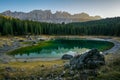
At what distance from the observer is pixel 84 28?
19312cm

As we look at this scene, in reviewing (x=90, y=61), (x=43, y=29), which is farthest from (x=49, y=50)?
(x=43, y=29)

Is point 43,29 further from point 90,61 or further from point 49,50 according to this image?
point 90,61

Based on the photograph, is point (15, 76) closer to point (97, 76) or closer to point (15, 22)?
point (97, 76)

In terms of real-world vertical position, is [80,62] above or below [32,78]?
above

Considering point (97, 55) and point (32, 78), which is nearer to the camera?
point (32, 78)

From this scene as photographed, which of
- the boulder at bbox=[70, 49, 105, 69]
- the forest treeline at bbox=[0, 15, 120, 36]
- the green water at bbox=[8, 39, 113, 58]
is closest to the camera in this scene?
the boulder at bbox=[70, 49, 105, 69]

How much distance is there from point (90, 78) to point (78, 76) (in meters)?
1.60

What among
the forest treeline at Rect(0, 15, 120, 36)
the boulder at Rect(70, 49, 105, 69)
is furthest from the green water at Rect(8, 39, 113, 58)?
the boulder at Rect(70, 49, 105, 69)

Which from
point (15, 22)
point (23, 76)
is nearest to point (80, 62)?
point (23, 76)

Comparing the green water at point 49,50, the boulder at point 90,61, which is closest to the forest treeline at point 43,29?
the green water at point 49,50

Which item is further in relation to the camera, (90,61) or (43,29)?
(43,29)

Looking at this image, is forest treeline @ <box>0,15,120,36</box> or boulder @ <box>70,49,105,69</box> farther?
forest treeline @ <box>0,15,120,36</box>

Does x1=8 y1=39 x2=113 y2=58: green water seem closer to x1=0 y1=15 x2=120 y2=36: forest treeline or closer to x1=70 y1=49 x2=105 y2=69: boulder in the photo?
x1=0 y1=15 x2=120 y2=36: forest treeline

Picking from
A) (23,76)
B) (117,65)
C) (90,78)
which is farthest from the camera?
(23,76)
